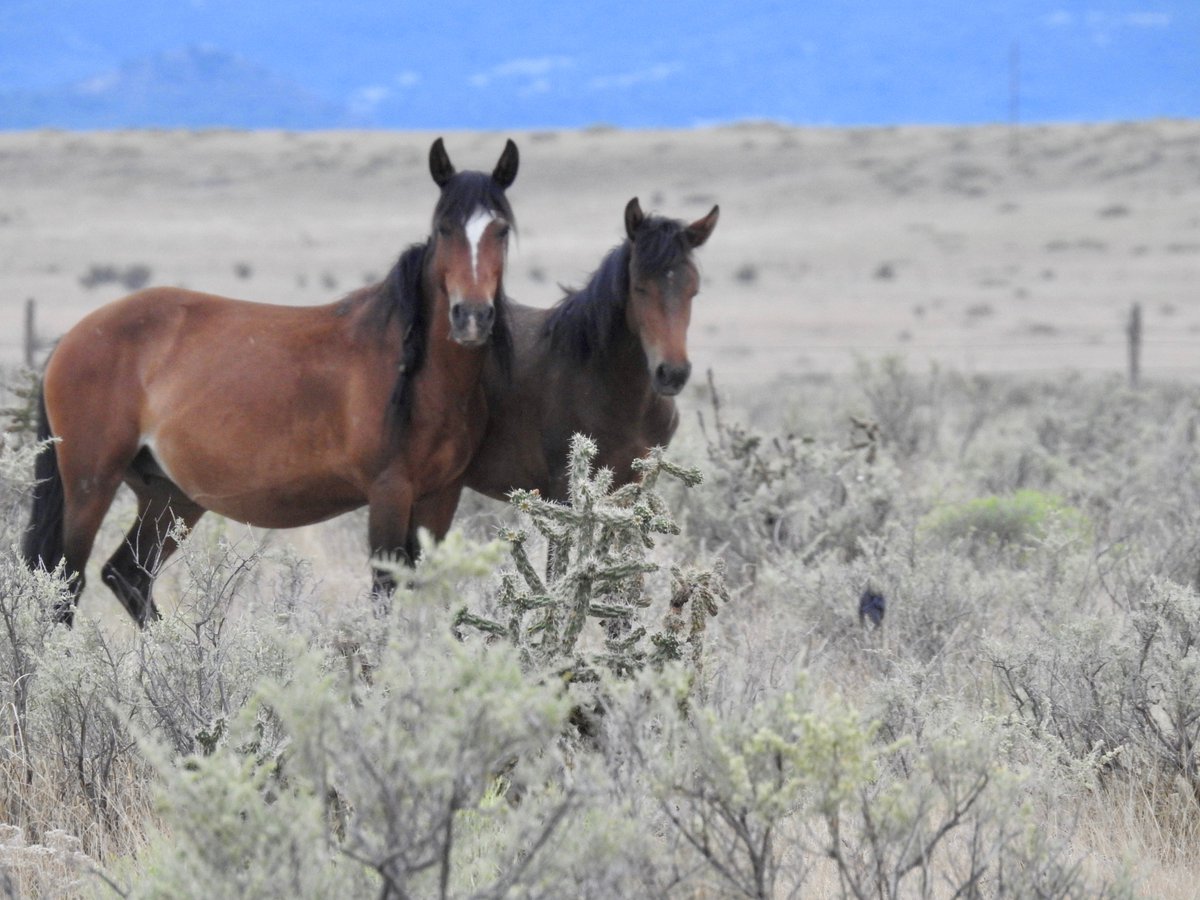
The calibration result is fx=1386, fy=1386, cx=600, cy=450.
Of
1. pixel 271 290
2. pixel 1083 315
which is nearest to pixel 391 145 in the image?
pixel 271 290

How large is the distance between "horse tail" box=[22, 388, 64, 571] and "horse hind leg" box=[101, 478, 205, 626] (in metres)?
0.29

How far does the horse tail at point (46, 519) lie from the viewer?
577 cm

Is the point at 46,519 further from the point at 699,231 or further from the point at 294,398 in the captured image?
the point at 699,231

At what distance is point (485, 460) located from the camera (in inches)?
232

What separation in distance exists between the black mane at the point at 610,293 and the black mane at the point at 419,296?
35 cm

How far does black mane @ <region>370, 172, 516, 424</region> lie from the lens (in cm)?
513

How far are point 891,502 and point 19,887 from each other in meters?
5.16

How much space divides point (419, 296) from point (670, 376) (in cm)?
103

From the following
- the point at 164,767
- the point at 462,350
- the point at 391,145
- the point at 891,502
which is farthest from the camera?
the point at 391,145

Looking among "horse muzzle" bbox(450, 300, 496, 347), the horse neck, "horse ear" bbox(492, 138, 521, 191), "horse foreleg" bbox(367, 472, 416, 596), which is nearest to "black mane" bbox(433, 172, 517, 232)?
"horse ear" bbox(492, 138, 521, 191)

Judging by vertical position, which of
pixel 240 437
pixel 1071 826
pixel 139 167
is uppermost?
pixel 139 167

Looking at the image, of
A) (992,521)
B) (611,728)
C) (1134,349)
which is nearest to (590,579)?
(611,728)

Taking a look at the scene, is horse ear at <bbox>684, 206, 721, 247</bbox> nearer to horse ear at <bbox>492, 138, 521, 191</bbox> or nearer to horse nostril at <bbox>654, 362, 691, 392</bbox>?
horse nostril at <bbox>654, 362, 691, 392</bbox>

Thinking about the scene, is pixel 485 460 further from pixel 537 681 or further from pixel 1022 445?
pixel 1022 445
